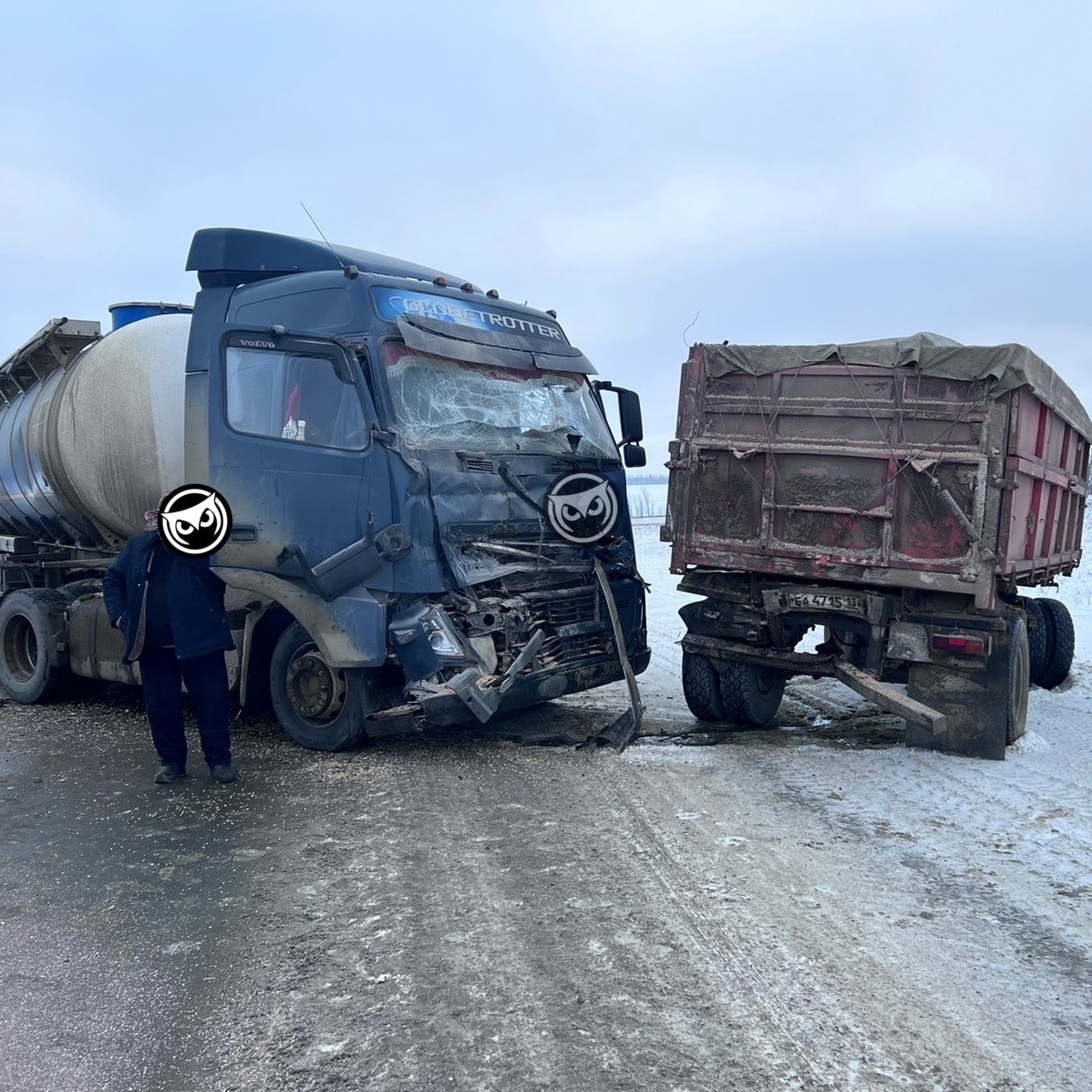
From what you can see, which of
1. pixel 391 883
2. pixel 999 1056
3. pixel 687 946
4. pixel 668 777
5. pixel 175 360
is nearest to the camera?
→ pixel 999 1056

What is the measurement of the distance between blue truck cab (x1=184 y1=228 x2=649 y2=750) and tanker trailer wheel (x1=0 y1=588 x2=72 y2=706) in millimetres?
2609

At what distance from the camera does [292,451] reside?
6.57 m

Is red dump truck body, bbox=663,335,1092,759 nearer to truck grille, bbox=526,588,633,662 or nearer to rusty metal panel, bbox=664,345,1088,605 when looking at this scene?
rusty metal panel, bbox=664,345,1088,605

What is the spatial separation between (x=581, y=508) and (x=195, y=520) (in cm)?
250

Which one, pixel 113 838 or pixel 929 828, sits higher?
pixel 929 828

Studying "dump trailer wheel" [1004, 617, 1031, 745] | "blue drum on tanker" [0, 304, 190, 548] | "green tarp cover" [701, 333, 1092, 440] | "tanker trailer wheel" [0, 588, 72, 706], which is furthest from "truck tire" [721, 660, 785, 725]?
"tanker trailer wheel" [0, 588, 72, 706]

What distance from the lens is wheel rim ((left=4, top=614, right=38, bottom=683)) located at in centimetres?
936

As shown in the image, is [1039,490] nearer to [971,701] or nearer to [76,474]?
[971,701]

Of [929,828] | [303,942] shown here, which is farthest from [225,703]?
[929,828]

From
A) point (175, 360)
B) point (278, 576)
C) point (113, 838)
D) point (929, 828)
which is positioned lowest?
point (113, 838)

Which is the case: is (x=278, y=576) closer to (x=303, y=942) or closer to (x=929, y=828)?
(x=303, y=942)

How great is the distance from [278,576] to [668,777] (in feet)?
8.82

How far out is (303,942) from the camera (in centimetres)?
390

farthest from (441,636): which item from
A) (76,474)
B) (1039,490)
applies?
(1039,490)
